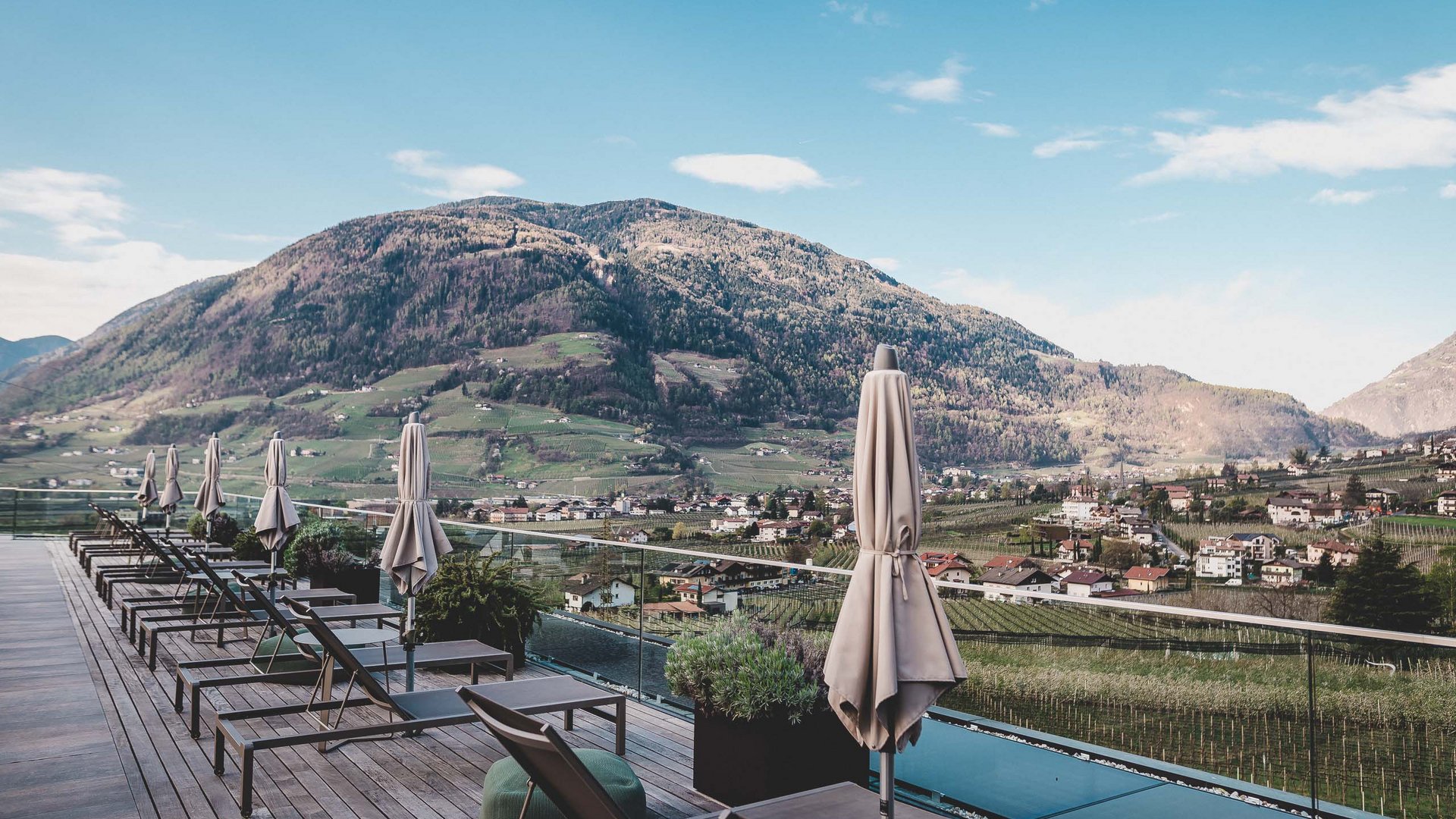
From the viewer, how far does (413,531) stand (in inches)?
223

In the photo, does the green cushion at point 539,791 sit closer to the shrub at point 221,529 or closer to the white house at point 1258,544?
the shrub at point 221,529

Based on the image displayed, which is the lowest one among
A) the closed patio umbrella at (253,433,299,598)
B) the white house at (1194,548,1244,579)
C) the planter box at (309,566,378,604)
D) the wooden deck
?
the white house at (1194,548,1244,579)

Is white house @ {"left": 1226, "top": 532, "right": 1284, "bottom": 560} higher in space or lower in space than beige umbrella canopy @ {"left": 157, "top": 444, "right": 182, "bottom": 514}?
lower

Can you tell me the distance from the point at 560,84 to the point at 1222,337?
5460cm

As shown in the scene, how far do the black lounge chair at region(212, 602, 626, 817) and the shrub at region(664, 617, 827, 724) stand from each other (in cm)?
64

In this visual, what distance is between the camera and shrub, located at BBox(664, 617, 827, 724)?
382 centimetres

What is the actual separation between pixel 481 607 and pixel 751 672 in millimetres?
3479

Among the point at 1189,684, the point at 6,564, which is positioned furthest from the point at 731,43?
the point at 1189,684

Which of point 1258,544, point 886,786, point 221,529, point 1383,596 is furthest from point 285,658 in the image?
point 1258,544

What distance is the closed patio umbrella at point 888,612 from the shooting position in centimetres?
274

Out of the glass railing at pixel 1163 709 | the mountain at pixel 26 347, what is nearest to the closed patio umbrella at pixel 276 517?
the glass railing at pixel 1163 709

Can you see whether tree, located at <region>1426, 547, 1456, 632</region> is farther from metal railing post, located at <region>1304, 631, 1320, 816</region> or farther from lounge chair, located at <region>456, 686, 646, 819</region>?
lounge chair, located at <region>456, 686, 646, 819</region>

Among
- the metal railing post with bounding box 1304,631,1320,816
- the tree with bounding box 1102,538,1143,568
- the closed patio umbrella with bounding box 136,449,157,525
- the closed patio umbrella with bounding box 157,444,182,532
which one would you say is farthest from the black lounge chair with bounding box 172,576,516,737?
the tree with bounding box 1102,538,1143,568

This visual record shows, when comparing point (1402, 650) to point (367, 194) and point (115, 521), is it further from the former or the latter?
point (367, 194)
